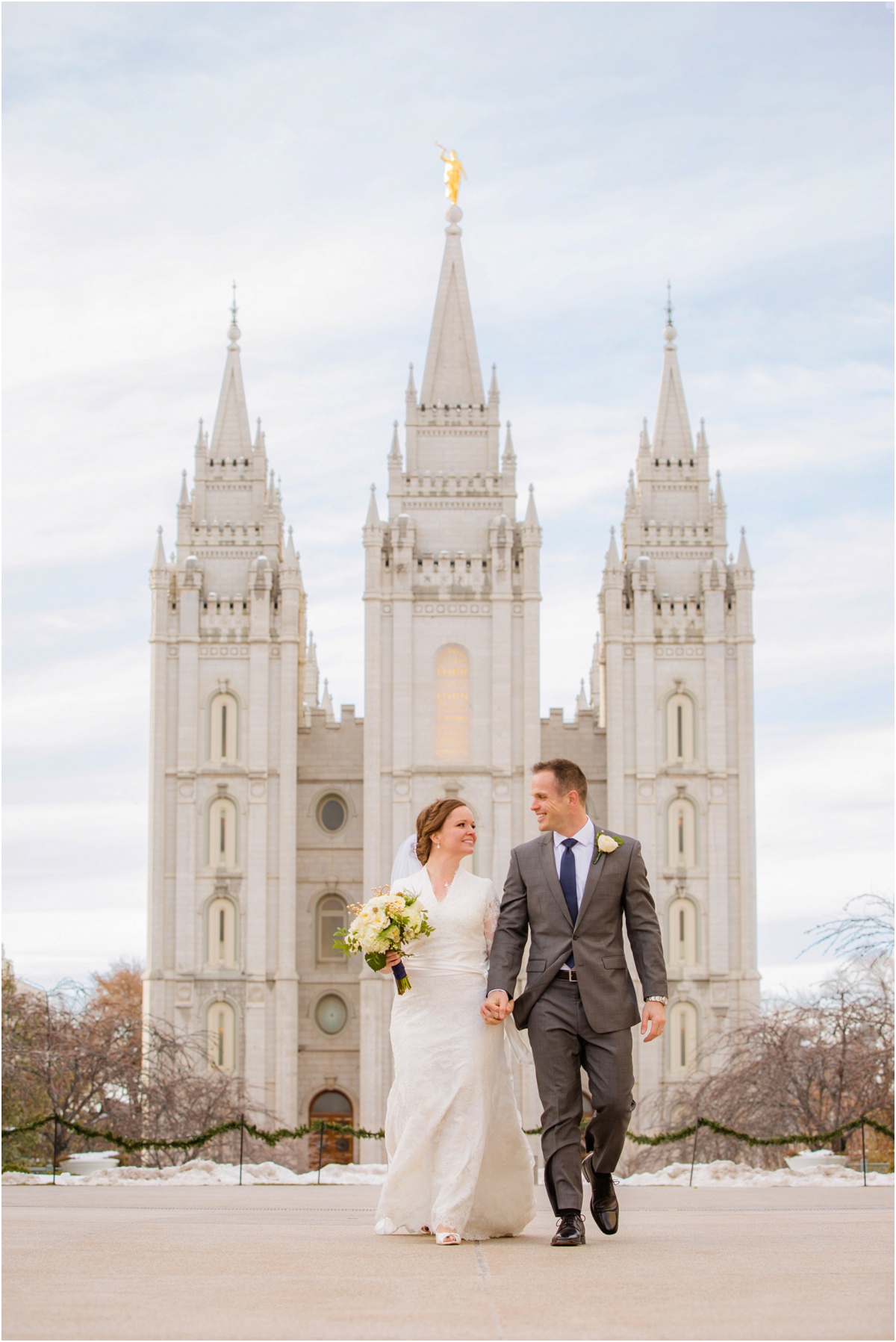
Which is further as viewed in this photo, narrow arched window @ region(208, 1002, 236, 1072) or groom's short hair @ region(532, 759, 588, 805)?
narrow arched window @ region(208, 1002, 236, 1072)

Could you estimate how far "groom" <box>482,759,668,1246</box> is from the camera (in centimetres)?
780

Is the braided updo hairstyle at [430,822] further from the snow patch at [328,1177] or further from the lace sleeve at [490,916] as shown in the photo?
the snow patch at [328,1177]

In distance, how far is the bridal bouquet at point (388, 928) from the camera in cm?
822

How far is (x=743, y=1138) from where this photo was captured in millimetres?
20172

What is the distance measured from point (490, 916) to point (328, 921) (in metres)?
37.8

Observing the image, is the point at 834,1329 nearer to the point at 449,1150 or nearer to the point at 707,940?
the point at 449,1150

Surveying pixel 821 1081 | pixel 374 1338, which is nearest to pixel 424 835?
pixel 374 1338

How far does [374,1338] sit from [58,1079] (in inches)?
1086

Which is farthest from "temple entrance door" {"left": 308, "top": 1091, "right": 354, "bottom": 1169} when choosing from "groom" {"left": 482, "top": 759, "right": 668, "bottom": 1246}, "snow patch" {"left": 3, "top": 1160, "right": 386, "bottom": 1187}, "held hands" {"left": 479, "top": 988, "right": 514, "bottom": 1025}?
"groom" {"left": 482, "top": 759, "right": 668, "bottom": 1246}

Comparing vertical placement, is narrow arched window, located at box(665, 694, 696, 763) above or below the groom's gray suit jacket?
above

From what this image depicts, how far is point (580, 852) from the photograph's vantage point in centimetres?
818

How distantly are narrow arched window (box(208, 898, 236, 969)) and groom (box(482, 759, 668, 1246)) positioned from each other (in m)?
36.8

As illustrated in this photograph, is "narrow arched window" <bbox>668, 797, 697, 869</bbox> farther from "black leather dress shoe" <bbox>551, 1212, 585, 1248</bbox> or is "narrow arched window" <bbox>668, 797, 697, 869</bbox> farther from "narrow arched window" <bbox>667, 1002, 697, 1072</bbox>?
"black leather dress shoe" <bbox>551, 1212, 585, 1248</bbox>

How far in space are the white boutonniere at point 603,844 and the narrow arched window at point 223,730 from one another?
37475 mm
